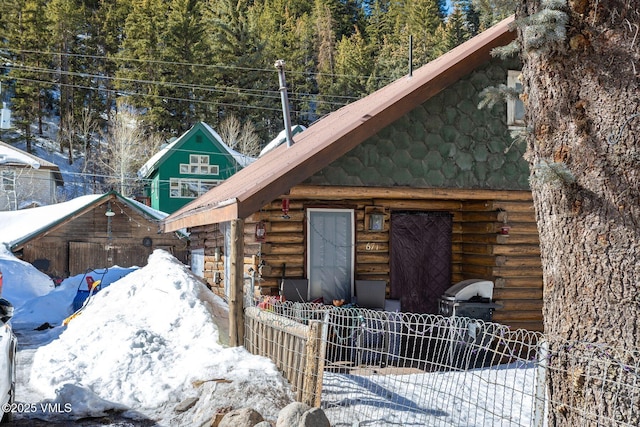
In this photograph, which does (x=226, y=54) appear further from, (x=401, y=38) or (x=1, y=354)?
(x=1, y=354)

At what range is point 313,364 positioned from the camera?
6285mm

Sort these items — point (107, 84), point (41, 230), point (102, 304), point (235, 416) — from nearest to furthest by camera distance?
point (235, 416) → point (102, 304) → point (41, 230) → point (107, 84)

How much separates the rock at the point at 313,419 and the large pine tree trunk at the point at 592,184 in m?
2.31

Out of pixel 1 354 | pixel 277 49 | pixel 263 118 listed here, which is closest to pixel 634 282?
pixel 1 354

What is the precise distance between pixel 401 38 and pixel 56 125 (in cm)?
3354

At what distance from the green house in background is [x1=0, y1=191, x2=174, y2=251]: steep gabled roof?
1121 cm

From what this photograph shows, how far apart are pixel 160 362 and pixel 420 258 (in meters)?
5.89

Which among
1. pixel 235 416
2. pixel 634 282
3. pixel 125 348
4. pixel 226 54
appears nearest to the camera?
pixel 634 282

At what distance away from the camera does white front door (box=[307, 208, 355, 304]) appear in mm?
10984

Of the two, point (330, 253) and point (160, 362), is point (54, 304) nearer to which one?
point (330, 253)

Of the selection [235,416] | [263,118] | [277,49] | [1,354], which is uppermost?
[277,49]

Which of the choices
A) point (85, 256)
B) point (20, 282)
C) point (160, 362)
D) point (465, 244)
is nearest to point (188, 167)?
point (85, 256)

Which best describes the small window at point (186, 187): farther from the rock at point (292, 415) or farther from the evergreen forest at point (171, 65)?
the rock at point (292, 415)

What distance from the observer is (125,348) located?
8.23m
